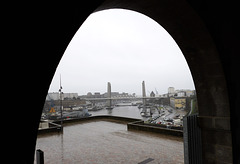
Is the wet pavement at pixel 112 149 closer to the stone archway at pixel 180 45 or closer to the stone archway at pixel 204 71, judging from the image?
the stone archway at pixel 204 71

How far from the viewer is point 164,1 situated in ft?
9.57

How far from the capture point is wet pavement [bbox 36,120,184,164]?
21.2 ft

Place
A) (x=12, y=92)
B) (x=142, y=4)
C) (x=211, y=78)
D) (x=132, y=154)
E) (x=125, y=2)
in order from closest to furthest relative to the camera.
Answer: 1. (x=12, y=92)
2. (x=125, y=2)
3. (x=142, y=4)
4. (x=211, y=78)
5. (x=132, y=154)

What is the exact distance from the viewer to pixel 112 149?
25.4 feet

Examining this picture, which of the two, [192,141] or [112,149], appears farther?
[112,149]

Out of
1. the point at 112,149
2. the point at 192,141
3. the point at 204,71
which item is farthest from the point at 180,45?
the point at 112,149

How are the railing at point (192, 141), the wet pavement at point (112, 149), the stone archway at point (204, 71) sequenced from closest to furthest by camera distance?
1. the stone archway at point (204, 71)
2. the railing at point (192, 141)
3. the wet pavement at point (112, 149)

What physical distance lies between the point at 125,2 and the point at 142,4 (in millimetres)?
406

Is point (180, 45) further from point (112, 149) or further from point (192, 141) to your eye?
point (112, 149)

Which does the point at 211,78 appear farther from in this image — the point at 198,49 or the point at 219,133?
the point at 219,133

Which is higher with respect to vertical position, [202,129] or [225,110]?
[225,110]

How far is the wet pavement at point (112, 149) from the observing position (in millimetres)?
6465

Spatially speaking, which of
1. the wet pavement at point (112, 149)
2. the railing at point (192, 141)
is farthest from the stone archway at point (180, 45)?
the wet pavement at point (112, 149)

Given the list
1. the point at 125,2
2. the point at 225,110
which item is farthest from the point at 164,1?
the point at 225,110
